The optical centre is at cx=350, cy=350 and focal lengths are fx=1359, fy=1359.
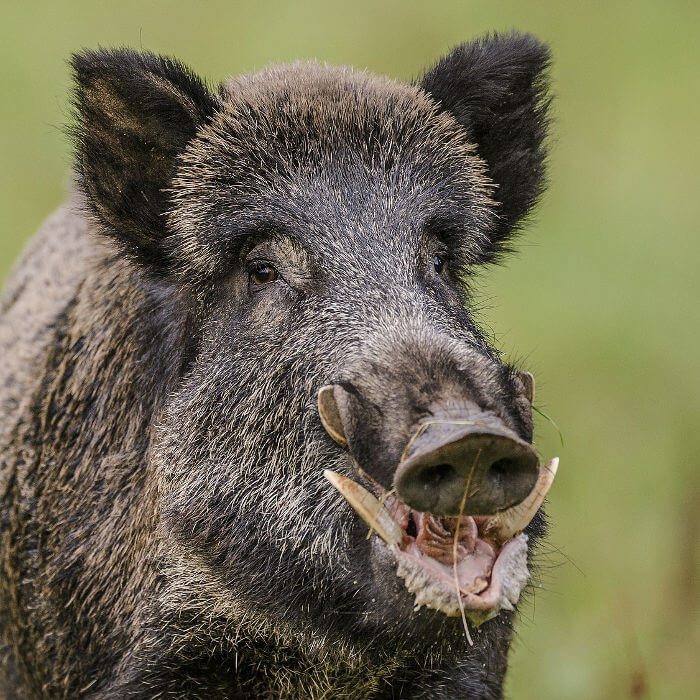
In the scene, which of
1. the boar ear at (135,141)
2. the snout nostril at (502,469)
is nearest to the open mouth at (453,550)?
the snout nostril at (502,469)

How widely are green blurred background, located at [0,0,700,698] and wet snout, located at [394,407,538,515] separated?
0.95 m

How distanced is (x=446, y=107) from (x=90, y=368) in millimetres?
1906

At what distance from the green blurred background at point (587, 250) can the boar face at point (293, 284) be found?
1.70 ft

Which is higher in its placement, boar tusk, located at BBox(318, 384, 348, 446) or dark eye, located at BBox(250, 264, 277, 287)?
dark eye, located at BBox(250, 264, 277, 287)

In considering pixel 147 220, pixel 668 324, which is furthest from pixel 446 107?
pixel 668 324

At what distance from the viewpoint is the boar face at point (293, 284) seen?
4.77 metres

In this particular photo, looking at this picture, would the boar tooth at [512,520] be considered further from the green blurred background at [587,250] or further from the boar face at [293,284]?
the green blurred background at [587,250]

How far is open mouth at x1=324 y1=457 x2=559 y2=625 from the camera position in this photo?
4.29m

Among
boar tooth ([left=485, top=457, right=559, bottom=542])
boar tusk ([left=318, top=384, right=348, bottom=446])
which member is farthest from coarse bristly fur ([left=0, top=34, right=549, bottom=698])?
boar tooth ([left=485, top=457, right=559, bottom=542])

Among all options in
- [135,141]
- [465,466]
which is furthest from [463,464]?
[135,141]

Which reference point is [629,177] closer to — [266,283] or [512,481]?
[266,283]

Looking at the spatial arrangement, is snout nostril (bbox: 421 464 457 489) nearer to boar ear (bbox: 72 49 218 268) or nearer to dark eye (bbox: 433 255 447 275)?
dark eye (bbox: 433 255 447 275)

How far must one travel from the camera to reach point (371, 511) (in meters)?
4.43

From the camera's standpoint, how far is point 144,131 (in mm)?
5512
